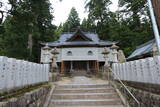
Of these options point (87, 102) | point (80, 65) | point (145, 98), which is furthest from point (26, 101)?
point (80, 65)

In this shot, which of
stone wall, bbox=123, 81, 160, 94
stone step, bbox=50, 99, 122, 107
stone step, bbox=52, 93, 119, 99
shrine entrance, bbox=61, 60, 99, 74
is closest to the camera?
stone wall, bbox=123, 81, 160, 94

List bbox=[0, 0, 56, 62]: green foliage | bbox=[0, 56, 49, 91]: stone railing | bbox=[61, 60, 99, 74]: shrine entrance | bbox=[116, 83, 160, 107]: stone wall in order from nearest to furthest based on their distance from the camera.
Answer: bbox=[0, 56, 49, 91]: stone railing → bbox=[116, 83, 160, 107]: stone wall → bbox=[0, 0, 56, 62]: green foliage → bbox=[61, 60, 99, 74]: shrine entrance

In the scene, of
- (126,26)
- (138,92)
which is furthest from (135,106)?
(126,26)

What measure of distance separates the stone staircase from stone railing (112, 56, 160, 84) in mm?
925

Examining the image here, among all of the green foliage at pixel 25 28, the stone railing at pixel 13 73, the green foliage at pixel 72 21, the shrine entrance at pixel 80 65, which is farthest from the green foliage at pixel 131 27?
the stone railing at pixel 13 73

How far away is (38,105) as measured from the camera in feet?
13.8

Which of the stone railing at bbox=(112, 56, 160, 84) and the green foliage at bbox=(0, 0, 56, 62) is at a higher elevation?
the green foliage at bbox=(0, 0, 56, 62)

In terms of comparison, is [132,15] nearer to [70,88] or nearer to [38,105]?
[70,88]

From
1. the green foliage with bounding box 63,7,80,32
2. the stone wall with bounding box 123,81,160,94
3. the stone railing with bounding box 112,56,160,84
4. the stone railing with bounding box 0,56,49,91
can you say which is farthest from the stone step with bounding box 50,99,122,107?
the green foliage with bounding box 63,7,80,32

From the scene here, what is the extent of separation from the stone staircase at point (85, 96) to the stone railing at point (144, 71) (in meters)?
0.92

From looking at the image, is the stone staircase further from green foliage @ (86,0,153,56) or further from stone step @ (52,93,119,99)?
green foliage @ (86,0,153,56)

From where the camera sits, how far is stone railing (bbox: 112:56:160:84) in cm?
308

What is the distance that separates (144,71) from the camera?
3615 mm

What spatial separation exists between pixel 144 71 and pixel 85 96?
244 centimetres
